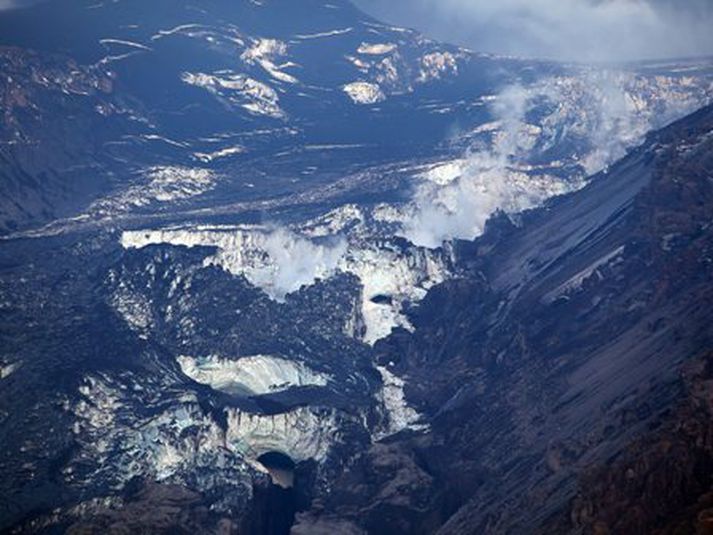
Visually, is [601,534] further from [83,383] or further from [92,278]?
[92,278]

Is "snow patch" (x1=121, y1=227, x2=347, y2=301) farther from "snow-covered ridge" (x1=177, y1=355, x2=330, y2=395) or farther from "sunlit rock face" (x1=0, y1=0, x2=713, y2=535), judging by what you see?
"snow-covered ridge" (x1=177, y1=355, x2=330, y2=395)

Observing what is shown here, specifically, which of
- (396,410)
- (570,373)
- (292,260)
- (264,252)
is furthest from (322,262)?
(570,373)

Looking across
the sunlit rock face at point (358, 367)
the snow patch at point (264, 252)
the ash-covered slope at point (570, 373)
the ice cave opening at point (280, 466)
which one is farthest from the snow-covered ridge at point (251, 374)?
the snow patch at point (264, 252)

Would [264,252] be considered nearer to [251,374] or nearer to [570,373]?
[251,374]

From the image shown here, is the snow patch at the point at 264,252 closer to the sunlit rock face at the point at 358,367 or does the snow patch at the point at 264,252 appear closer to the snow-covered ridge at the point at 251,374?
the sunlit rock face at the point at 358,367

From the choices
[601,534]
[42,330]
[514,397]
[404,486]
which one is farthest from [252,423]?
[601,534]

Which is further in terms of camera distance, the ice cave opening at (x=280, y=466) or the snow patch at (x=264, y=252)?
the snow patch at (x=264, y=252)
